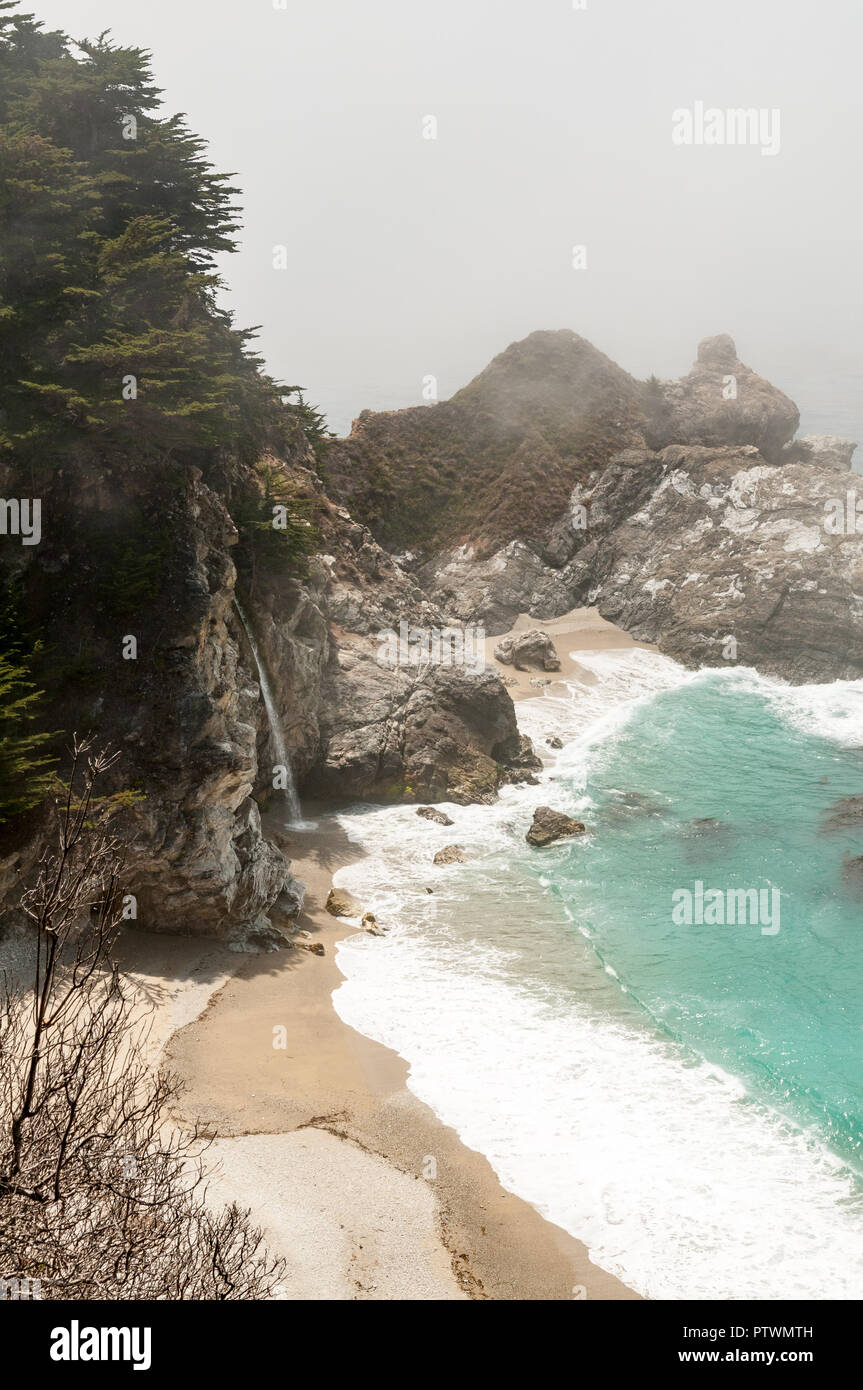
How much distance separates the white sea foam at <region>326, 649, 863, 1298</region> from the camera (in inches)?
491

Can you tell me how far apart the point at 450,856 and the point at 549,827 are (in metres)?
3.56

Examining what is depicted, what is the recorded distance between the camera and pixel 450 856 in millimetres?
26203

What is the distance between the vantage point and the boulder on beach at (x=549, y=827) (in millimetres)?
27438

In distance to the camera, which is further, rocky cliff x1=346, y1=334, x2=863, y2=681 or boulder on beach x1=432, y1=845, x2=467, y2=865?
rocky cliff x1=346, y1=334, x2=863, y2=681

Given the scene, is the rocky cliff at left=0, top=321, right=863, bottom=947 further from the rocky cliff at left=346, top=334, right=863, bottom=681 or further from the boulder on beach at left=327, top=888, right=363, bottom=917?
the boulder on beach at left=327, top=888, right=363, bottom=917

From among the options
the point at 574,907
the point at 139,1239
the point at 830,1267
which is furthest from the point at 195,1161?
the point at 574,907

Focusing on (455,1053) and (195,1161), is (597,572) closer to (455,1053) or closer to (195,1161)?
(455,1053)


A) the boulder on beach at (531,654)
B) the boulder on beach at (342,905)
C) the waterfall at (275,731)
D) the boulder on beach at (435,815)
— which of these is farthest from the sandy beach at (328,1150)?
the boulder on beach at (531,654)

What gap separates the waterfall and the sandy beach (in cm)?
837

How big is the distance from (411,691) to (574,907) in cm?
1243

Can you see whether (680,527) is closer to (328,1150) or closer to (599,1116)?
(599,1116)

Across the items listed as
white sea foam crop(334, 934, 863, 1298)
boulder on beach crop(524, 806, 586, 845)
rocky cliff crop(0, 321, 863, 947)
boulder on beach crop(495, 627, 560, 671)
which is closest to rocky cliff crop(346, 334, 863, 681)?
rocky cliff crop(0, 321, 863, 947)

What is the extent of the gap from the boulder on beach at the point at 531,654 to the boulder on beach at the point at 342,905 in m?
27.2

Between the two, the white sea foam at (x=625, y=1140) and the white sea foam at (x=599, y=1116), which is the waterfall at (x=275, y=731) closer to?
the white sea foam at (x=599, y=1116)
